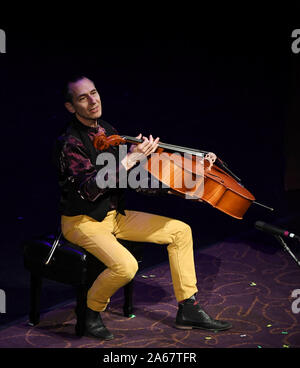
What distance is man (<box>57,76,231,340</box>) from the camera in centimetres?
302

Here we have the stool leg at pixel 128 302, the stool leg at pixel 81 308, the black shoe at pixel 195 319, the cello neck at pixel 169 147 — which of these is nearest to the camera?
the cello neck at pixel 169 147

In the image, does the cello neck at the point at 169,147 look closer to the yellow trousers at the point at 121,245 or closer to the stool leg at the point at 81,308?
the yellow trousers at the point at 121,245

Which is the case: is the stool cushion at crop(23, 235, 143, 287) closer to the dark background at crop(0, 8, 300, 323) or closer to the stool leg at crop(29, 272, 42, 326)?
the stool leg at crop(29, 272, 42, 326)

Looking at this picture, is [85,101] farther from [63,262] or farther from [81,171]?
[63,262]

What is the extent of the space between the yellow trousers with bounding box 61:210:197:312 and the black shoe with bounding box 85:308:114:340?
0.12 feet

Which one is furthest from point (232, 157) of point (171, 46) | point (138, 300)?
point (138, 300)

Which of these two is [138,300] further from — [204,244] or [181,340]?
[204,244]

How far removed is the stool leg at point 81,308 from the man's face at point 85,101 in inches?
35.6

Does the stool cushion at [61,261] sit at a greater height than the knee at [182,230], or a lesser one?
lesser

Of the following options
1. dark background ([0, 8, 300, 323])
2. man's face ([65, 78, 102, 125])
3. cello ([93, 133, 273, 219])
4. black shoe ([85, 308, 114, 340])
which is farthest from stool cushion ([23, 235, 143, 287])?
man's face ([65, 78, 102, 125])

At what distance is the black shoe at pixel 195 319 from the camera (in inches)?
125

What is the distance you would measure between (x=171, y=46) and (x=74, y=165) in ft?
8.35

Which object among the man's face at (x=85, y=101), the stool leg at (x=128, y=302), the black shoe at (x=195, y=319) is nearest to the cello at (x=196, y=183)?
the man's face at (x=85, y=101)

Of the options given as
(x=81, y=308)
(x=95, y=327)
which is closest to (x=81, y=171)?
(x=81, y=308)
